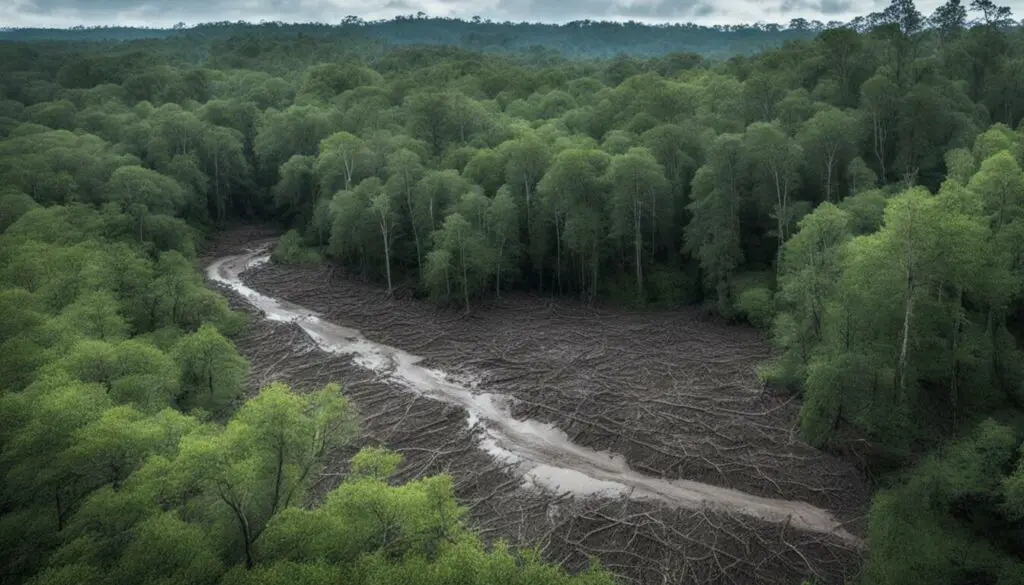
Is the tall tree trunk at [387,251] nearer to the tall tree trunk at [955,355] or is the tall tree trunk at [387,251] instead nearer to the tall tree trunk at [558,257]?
the tall tree trunk at [558,257]

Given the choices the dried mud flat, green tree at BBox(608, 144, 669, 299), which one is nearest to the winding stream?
the dried mud flat

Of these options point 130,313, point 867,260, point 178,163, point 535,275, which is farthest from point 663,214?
point 178,163

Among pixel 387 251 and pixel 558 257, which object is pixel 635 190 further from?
pixel 387 251

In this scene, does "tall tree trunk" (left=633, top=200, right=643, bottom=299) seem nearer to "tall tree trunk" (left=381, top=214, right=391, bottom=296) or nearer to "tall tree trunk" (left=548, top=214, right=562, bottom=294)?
"tall tree trunk" (left=548, top=214, right=562, bottom=294)

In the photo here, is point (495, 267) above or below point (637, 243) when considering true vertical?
below

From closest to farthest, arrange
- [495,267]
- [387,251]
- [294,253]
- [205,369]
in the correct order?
[205,369] < [495,267] < [387,251] < [294,253]

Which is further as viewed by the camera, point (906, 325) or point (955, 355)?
point (955, 355)

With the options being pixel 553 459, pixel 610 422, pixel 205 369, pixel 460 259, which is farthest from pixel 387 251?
pixel 553 459
